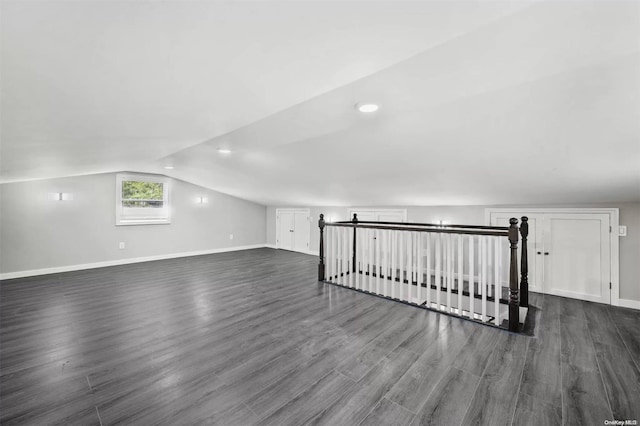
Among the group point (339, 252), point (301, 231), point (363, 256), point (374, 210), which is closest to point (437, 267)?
point (363, 256)

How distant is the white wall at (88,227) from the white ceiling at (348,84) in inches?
113

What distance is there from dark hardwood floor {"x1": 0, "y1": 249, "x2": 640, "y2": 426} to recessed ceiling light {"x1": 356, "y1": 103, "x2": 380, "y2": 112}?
7.51ft

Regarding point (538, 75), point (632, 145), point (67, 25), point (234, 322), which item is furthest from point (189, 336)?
point (632, 145)

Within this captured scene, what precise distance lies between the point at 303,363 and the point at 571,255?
456cm

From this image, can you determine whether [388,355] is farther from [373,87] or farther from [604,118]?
[604,118]

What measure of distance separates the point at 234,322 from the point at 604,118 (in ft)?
13.4

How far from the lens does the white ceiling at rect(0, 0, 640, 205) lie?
1.10 metres

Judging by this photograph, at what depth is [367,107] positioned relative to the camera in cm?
240

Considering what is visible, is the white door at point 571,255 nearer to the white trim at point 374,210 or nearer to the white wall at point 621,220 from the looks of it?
the white wall at point 621,220

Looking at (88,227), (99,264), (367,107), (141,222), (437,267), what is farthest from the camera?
(141,222)

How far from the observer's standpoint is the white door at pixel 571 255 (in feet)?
13.1

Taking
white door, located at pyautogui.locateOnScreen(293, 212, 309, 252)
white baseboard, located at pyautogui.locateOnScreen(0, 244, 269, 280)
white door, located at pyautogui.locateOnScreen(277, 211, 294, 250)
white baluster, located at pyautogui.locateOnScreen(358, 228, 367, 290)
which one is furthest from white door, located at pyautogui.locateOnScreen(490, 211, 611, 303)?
white baseboard, located at pyautogui.locateOnScreen(0, 244, 269, 280)

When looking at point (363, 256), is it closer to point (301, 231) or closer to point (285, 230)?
point (301, 231)

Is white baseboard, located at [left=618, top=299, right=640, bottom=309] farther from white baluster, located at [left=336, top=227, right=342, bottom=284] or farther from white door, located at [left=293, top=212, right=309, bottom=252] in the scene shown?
white door, located at [left=293, top=212, right=309, bottom=252]
